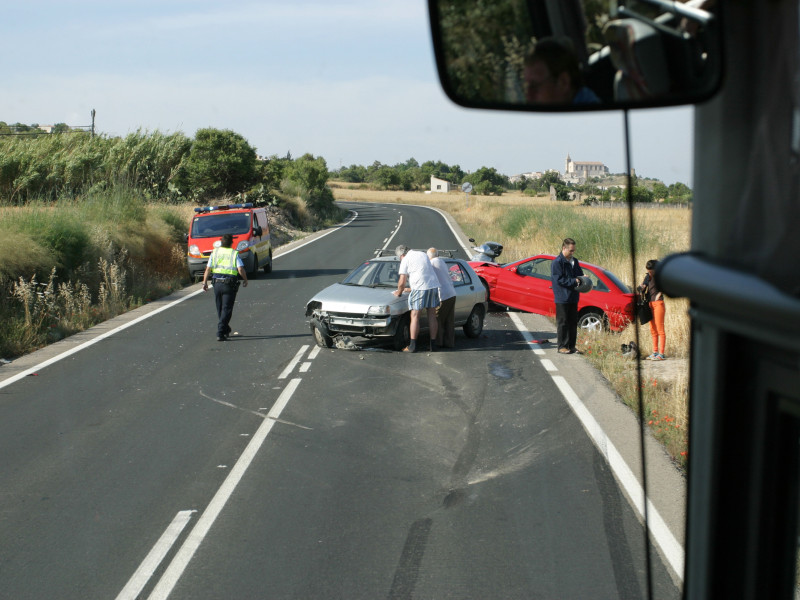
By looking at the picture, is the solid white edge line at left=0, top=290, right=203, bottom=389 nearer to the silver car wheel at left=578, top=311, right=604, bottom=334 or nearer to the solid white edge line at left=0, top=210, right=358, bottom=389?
the solid white edge line at left=0, top=210, right=358, bottom=389

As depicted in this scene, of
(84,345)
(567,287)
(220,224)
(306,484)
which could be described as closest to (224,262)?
(84,345)

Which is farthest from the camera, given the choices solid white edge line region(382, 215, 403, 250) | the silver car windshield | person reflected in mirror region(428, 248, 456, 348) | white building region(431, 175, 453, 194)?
white building region(431, 175, 453, 194)

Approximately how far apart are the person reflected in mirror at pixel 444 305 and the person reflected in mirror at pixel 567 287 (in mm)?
1729

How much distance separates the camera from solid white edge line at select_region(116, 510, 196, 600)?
5.80m

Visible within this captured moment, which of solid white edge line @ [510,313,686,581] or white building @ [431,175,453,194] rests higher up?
solid white edge line @ [510,313,686,581]

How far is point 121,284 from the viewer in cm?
2181

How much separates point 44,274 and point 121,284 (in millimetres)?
2203

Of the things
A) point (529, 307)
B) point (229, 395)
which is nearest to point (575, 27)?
point (229, 395)

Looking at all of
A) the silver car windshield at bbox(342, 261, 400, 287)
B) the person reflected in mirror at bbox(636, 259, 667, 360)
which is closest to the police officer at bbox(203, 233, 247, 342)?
the silver car windshield at bbox(342, 261, 400, 287)

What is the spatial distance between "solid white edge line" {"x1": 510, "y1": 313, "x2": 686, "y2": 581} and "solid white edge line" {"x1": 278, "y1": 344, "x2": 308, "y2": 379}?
389 centimetres

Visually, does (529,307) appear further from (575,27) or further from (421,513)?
(575,27)

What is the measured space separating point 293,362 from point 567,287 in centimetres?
462

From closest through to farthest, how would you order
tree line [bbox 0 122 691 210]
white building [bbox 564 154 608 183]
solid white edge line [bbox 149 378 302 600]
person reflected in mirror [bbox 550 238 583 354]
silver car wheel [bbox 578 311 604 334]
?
white building [bbox 564 154 608 183] < solid white edge line [bbox 149 378 302 600] < person reflected in mirror [bbox 550 238 583 354] < silver car wheel [bbox 578 311 604 334] < tree line [bbox 0 122 691 210]

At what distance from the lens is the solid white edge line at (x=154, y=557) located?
5.80m
